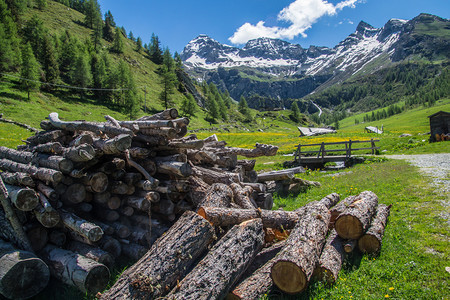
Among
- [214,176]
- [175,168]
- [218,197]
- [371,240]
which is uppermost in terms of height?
[175,168]

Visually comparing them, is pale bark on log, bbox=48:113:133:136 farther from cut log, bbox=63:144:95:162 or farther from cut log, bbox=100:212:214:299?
cut log, bbox=100:212:214:299

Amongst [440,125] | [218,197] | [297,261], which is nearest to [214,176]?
[218,197]

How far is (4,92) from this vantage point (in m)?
42.6

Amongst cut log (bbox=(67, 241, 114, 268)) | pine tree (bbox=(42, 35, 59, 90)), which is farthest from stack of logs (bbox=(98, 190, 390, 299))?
pine tree (bbox=(42, 35, 59, 90))

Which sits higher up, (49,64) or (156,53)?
(156,53)

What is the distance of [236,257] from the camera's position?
5348 mm

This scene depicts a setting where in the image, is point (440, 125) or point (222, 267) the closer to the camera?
point (222, 267)

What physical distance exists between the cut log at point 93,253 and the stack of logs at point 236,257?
161cm

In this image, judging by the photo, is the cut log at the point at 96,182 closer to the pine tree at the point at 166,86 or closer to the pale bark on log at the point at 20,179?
the pale bark on log at the point at 20,179

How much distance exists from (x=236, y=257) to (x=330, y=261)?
2401 millimetres

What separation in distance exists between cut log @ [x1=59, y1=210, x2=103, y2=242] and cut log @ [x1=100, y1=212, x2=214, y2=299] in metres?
1.69

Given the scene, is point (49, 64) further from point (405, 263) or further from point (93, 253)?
point (405, 263)

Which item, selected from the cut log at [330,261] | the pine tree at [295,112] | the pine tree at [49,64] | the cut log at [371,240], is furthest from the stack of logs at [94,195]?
the pine tree at [295,112]

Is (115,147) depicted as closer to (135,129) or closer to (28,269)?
(135,129)
